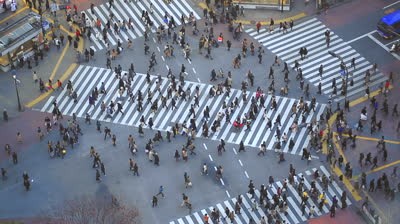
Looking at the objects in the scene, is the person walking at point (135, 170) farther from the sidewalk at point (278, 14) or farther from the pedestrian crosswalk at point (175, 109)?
the sidewalk at point (278, 14)

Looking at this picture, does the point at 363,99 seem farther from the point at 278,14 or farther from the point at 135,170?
the point at 135,170

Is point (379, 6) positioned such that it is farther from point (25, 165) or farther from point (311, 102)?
point (25, 165)

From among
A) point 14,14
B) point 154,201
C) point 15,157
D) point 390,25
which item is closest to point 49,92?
point 15,157

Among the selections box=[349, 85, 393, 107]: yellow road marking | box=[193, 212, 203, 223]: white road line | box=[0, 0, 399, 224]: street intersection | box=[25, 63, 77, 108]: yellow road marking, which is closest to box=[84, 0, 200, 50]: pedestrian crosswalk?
box=[0, 0, 399, 224]: street intersection

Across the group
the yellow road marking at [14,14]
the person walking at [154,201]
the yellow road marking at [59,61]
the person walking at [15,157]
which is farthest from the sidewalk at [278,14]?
the person walking at [15,157]

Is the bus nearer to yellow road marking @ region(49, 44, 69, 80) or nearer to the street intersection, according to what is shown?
the street intersection

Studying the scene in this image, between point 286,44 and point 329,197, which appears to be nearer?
point 329,197

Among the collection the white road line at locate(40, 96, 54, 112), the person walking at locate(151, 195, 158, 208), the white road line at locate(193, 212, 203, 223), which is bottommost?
the white road line at locate(193, 212, 203, 223)

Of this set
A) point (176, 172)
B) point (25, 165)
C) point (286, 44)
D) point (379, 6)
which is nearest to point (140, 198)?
point (176, 172)
